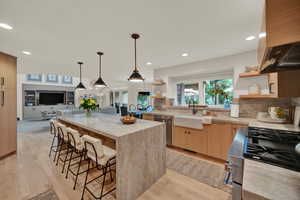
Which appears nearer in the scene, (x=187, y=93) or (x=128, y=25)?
(x=128, y=25)

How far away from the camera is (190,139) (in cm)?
289

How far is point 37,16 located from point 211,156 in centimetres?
382

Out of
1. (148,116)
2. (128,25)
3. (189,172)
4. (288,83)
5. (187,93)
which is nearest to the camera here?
(288,83)

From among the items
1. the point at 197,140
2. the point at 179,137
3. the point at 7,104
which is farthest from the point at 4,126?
the point at 197,140

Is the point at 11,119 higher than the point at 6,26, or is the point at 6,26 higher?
the point at 6,26

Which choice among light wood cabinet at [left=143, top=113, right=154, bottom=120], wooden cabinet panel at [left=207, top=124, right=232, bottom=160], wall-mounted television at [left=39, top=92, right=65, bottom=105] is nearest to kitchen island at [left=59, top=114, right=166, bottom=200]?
A: wooden cabinet panel at [left=207, top=124, right=232, bottom=160]

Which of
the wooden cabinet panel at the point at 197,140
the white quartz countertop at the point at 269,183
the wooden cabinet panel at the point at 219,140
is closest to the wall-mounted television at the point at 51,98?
the wooden cabinet panel at the point at 197,140

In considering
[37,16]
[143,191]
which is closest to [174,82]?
[143,191]

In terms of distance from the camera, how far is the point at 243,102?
2734 mm

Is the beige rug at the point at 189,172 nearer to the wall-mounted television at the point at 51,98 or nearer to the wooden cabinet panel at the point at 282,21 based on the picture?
the wooden cabinet panel at the point at 282,21

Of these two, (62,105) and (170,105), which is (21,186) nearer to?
(170,105)

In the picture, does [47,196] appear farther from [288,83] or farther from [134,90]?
[134,90]

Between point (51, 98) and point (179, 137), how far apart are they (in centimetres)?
989

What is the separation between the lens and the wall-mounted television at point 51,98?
8.52 meters
